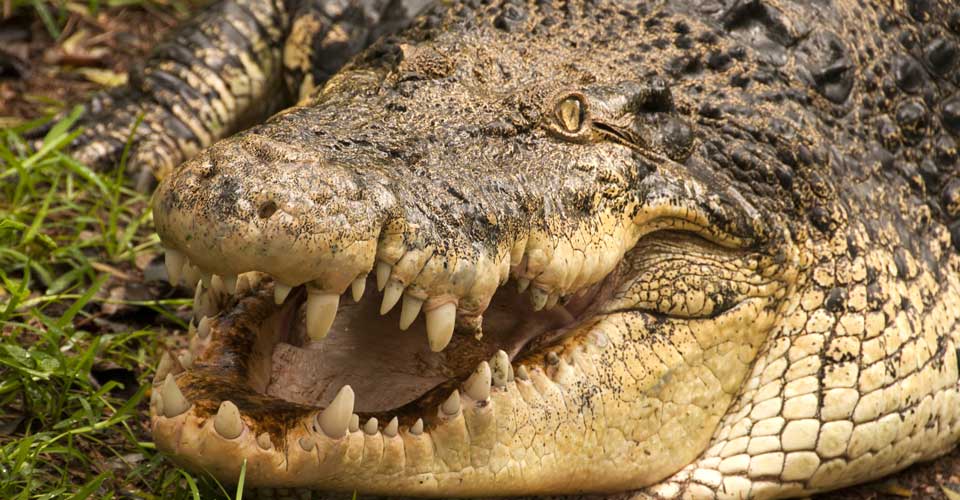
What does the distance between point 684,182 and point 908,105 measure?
86 centimetres

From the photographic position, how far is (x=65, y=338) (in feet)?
10.3

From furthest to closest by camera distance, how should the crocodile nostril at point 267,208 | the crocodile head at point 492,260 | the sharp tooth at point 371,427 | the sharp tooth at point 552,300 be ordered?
the sharp tooth at point 552,300, the sharp tooth at point 371,427, the crocodile head at point 492,260, the crocodile nostril at point 267,208

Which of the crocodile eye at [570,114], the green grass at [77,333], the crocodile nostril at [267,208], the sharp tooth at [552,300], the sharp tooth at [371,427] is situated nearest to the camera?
the crocodile nostril at [267,208]

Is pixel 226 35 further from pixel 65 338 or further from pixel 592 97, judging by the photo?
pixel 592 97

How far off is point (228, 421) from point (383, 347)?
0.59 metres

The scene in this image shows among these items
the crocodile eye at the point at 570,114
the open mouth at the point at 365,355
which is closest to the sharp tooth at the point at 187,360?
the open mouth at the point at 365,355

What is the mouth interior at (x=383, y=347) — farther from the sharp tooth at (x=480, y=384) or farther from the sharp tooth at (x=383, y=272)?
the sharp tooth at (x=383, y=272)

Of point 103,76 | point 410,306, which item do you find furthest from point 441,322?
point 103,76

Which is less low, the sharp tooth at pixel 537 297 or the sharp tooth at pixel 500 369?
the sharp tooth at pixel 537 297

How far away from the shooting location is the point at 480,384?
2395 mm

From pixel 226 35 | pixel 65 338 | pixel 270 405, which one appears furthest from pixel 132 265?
pixel 270 405

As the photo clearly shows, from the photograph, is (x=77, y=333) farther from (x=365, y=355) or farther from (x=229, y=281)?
(x=229, y=281)

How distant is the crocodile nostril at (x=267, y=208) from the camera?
6.81 feet

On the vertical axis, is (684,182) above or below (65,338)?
above
